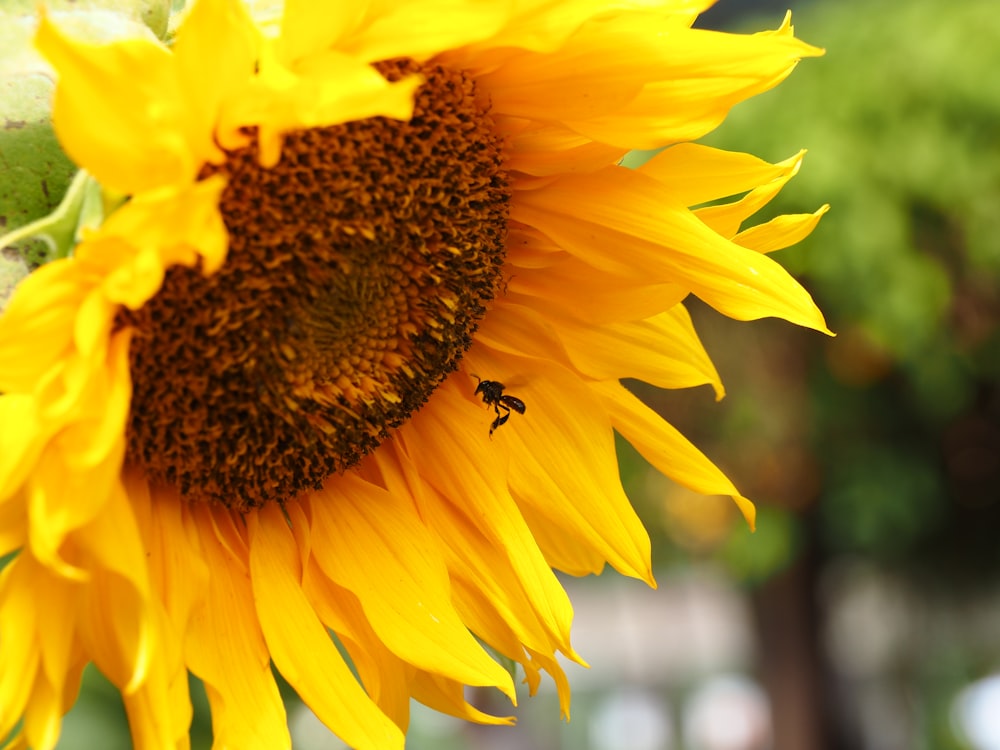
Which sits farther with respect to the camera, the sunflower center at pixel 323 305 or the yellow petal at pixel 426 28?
the sunflower center at pixel 323 305

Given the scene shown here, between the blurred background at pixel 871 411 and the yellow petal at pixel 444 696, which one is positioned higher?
the yellow petal at pixel 444 696

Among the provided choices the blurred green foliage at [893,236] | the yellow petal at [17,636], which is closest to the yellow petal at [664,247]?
the yellow petal at [17,636]

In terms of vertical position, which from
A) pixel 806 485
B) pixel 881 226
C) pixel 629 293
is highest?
pixel 629 293

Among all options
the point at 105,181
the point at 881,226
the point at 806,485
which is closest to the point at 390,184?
the point at 105,181

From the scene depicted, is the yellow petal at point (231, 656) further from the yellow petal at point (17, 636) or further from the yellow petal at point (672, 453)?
the yellow petal at point (672, 453)

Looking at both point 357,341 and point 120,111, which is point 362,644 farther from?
point 120,111

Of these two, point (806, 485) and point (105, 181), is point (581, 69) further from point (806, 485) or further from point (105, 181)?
point (806, 485)

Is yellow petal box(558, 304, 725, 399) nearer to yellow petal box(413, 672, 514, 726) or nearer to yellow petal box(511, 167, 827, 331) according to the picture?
yellow petal box(511, 167, 827, 331)

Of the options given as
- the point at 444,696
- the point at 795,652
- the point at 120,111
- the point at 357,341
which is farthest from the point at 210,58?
the point at 795,652
